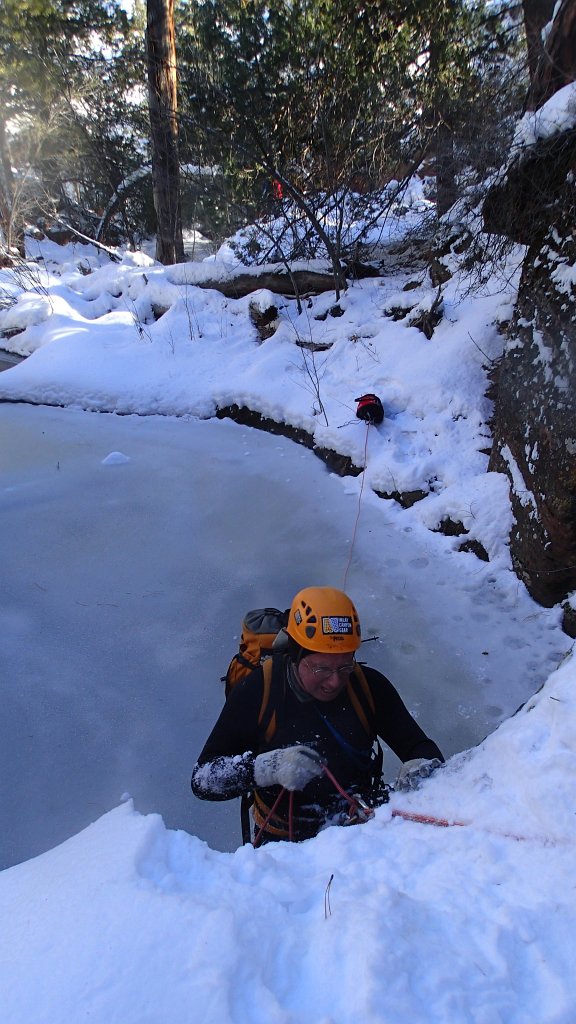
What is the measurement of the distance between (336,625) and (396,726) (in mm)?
508

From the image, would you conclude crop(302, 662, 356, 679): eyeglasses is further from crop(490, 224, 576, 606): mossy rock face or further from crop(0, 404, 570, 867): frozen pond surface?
crop(490, 224, 576, 606): mossy rock face

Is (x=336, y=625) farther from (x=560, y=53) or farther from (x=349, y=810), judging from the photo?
(x=560, y=53)

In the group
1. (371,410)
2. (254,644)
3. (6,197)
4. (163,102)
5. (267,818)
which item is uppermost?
(6,197)

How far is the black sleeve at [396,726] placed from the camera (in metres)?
2.19

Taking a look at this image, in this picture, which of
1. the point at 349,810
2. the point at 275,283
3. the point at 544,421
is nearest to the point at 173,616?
the point at 349,810

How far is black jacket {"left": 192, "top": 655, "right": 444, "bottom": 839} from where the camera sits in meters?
2.06

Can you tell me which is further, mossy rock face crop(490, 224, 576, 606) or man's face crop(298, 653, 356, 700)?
mossy rock face crop(490, 224, 576, 606)

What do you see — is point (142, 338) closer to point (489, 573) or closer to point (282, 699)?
point (489, 573)

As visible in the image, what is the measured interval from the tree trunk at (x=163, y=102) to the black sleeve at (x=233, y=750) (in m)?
9.86

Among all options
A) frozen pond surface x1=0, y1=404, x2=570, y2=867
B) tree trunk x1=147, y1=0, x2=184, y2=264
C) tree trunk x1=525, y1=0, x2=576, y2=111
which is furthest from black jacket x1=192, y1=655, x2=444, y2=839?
tree trunk x1=147, y1=0, x2=184, y2=264

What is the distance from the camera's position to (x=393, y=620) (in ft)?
12.0

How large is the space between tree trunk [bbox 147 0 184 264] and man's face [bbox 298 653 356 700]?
9851 mm

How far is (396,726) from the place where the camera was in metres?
2.23

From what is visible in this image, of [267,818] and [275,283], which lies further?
[275,283]
